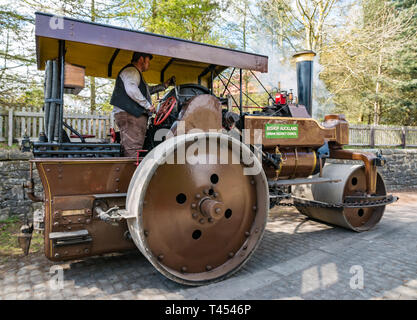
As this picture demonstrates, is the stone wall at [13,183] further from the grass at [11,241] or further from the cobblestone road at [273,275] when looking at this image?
the cobblestone road at [273,275]

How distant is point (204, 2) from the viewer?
8859 mm

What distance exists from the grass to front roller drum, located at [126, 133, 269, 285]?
2.02 metres

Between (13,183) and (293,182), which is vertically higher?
(293,182)

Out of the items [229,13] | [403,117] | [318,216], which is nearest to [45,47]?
[318,216]

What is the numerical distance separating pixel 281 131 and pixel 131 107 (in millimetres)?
1874

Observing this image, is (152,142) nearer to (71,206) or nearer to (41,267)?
(71,206)

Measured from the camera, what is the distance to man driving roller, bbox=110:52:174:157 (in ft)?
10.6

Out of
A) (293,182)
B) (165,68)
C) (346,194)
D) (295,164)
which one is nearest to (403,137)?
A: (346,194)

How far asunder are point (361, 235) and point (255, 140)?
7.63 feet

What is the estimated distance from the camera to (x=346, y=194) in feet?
15.6

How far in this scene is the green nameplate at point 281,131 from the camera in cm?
389

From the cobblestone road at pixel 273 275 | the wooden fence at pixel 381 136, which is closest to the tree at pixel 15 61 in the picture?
the cobblestone road at pixel 273 275

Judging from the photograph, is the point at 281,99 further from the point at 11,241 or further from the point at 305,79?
the point at 11,241

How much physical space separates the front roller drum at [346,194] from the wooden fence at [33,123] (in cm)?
402
